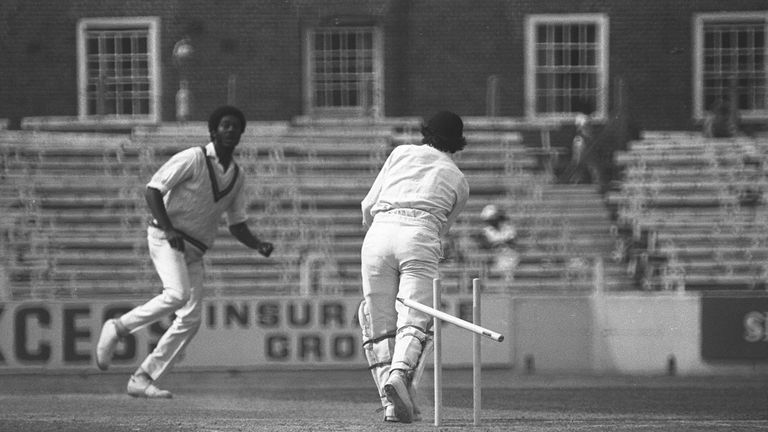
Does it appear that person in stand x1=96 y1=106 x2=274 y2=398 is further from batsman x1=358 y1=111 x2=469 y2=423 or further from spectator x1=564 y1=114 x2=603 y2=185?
spectator x1=564 y1=114 x2=603 y2=185

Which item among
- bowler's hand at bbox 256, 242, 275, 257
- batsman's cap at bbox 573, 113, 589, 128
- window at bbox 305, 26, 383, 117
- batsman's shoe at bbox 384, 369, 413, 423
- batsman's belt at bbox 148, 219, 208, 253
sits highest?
window at bbox 305, 26, 383, 117

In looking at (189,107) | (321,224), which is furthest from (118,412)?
(189,107)

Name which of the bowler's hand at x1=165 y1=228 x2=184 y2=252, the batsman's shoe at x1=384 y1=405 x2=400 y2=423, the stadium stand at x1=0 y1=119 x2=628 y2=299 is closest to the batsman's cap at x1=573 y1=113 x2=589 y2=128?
the stadium stand at x1=0 y1=119 x2=628 y2=299

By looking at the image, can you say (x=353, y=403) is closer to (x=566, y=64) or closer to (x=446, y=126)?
(x=446, y=126)

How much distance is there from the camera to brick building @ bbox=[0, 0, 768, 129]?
23750mm

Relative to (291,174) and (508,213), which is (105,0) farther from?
(508,213)

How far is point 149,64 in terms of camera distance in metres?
23.9

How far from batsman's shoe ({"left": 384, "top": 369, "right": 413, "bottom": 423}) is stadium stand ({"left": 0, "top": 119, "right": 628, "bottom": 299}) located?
719cm

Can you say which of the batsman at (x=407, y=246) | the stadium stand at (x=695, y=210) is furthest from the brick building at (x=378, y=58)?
the batsman at (x=407, y=246)

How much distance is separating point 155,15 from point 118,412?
48.8 ft

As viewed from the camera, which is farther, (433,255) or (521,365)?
(521,365)

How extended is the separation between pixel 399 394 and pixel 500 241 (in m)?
9.60

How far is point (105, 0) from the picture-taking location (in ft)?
78.1

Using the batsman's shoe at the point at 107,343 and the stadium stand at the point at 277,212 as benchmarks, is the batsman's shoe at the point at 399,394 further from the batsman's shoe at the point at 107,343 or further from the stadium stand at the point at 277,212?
the stadium stand at the point at 277,212
